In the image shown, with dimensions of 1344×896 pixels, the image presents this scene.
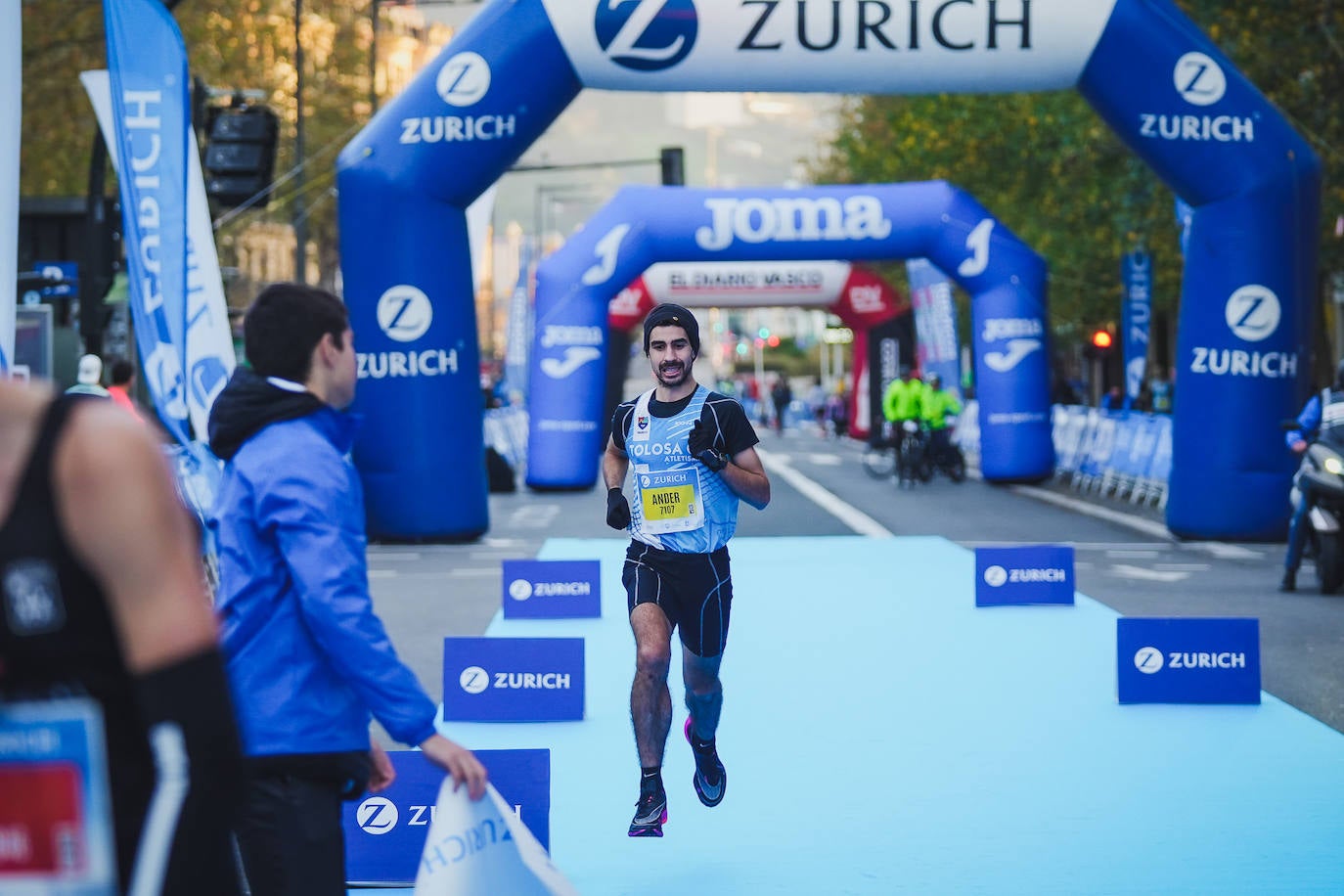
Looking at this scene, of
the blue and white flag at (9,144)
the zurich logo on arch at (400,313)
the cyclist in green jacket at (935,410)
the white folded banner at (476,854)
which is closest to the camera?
the white folded banner at (476,854)

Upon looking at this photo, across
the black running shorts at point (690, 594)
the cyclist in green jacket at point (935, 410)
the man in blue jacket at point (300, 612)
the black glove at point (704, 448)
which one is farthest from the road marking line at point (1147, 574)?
the cyclist in green jacket at point (935, 410)

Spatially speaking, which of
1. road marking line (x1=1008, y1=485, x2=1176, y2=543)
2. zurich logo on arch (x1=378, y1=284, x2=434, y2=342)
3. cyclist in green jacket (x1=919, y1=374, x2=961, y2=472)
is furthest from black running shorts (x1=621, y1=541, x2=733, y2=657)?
cyclist in green jacket (x1=919, y1=374, x2=961, y2=472)

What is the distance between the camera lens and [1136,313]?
105 ft

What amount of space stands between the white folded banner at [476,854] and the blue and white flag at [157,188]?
7648 millimetres

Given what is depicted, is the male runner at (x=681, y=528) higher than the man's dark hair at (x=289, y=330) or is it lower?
lower

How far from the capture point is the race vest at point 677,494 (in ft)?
20.9

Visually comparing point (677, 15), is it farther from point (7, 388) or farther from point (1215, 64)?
point (7, 388)

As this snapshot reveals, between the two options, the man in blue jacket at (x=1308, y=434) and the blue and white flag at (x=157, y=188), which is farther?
the man in blue jacket at (x=1308, y=434)

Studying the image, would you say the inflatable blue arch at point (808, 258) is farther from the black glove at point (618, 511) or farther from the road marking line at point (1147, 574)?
the black glove at point (618, 511)

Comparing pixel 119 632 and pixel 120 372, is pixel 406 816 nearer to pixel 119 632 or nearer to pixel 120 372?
pixel 119 632

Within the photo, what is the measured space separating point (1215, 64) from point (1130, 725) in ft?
32.1

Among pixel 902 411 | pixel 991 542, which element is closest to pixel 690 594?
pixel 991 542

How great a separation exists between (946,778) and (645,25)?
34.8 feet

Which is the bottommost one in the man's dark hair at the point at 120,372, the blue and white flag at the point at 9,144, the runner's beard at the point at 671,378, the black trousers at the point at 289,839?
the black trousers at the point at 289,839
